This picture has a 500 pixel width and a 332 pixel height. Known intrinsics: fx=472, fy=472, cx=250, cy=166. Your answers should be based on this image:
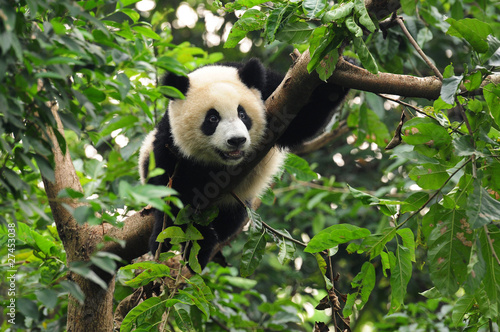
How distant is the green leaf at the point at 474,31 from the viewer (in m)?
2.12

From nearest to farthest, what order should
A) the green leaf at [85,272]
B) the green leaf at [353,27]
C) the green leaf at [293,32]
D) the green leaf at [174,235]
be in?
the green leaf at [85,272] < the green leaf at [353,27] < the green leaf at [293,32] < the green leaf at [174,235]

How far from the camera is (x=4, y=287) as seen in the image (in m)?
4.93

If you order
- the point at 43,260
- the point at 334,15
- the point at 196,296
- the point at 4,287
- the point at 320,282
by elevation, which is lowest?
the point at 320,282

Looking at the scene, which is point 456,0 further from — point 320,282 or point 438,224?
point 320,282

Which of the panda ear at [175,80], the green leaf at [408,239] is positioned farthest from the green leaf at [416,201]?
the panda ear at [175,80]

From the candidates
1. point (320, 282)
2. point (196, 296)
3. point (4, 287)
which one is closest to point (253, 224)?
point (196, 296)

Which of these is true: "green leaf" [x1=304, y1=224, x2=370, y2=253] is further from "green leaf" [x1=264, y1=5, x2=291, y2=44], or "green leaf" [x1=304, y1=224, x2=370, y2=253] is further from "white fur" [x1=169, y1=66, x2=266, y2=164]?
"white fur" [x1=169, y1=66, x2=266, y2=164]

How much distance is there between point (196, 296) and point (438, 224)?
1398 mm

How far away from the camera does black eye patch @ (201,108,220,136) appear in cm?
350

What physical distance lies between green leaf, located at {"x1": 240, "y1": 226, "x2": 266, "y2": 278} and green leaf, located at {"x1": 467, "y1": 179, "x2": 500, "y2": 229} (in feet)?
4.33

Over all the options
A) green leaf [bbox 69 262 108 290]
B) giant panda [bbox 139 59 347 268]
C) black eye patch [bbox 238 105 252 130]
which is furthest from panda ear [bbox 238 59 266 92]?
A: green leaf [bbox 69 262 108 290]

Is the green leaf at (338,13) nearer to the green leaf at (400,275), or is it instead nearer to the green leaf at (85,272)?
the green leaf at (400,275)

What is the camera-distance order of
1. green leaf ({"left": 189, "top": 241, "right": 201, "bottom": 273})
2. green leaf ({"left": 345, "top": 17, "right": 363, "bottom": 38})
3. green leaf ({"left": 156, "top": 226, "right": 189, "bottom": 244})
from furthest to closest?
1. green leaf ({"left": 189, "top": 241, "right": 201, "bottom": 273})
2. green leaf ({"left": 156, "top": 226, "right": 189, "bottom": 244})
3. green leaf ({"left": 345, "top": 17, "right": 363, "bottom": 38})

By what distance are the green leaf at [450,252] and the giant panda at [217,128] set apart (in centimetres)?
131
